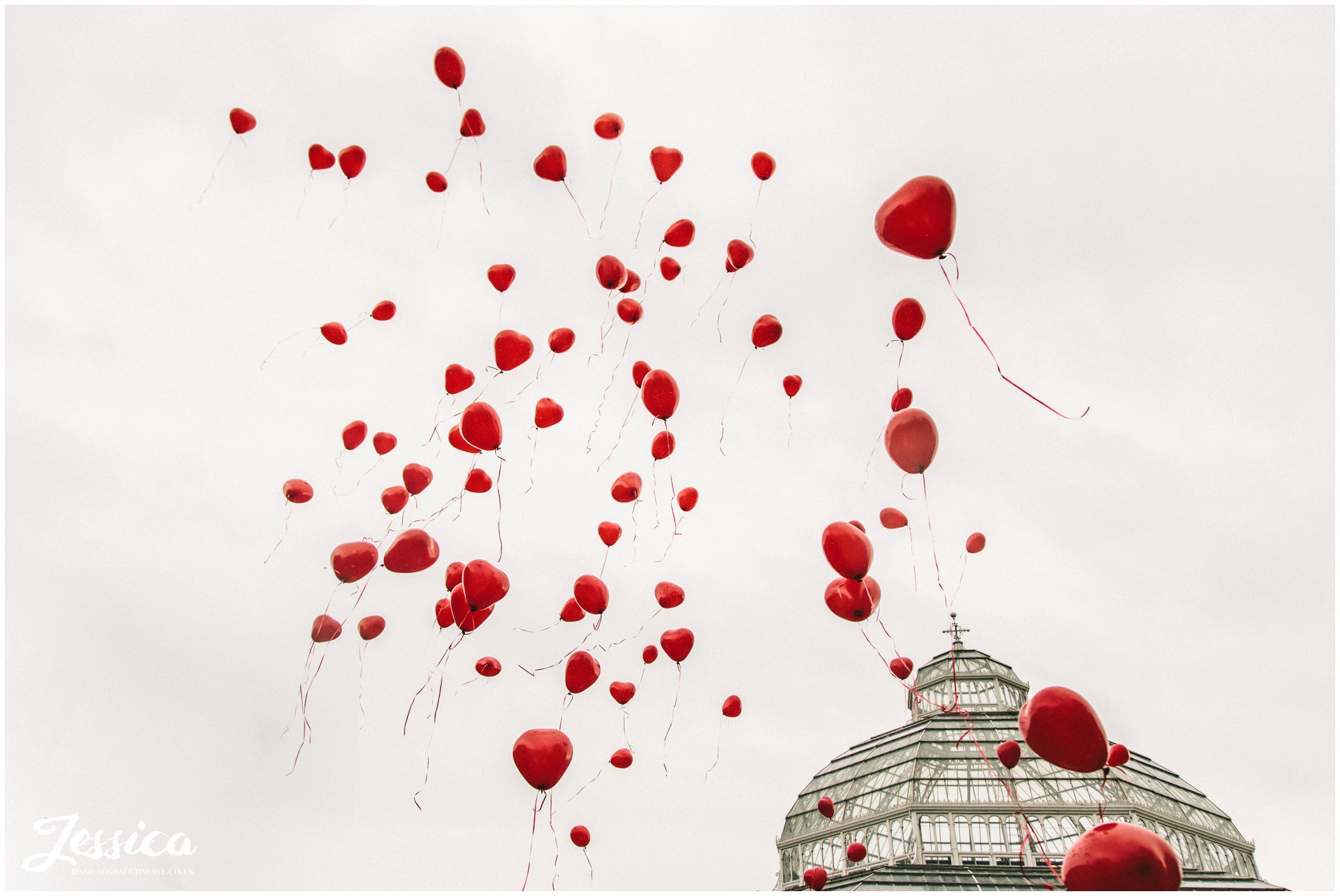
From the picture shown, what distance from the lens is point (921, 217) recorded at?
455 cm

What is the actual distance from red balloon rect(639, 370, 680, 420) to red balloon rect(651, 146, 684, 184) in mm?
1891

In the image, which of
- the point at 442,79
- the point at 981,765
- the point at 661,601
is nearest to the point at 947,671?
the point at 981,765

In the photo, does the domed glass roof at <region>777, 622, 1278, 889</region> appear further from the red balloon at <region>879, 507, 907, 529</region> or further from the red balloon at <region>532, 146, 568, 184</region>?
the red balloon at <region>532, 146, 568, 184</region>

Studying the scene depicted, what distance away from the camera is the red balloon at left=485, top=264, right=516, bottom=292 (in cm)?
682

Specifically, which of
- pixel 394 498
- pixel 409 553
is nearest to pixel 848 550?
pixel 409 553

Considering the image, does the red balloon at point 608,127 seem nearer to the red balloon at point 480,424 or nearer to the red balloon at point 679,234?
the red balloon at point 679,234

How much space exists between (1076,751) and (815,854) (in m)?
18.2

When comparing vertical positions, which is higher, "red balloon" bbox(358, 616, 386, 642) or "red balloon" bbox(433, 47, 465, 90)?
"red balloon" bbox(433, 47, 465, 90)

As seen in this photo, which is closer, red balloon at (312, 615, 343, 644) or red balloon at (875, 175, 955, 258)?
red balloon at (875, 175, 955, 258)

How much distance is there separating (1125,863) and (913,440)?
286 cm

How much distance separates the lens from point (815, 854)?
19375mm

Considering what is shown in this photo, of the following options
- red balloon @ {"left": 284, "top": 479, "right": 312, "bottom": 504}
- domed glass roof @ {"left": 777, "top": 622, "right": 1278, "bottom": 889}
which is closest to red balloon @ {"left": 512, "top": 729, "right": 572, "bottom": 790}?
red balloon @ {"left": 284, "top": 479, "right": 312, "bottom": 504}

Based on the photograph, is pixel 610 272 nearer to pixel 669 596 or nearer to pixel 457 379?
pixel 457 379

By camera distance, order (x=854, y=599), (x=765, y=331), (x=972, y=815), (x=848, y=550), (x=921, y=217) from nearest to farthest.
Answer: (x=921, y=217) < (x=848, y=550) < (x=854, y=599) < (x=765, y=331) < (x=972, y=815)
